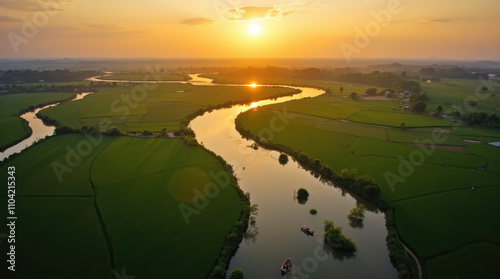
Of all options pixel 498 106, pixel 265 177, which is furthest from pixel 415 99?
pixel 265 177

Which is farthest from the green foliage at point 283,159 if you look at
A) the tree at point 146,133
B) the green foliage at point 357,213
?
the tree at point 146,133

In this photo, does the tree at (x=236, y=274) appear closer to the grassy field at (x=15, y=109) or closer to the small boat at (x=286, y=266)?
the small boat at (x=286, y=266)

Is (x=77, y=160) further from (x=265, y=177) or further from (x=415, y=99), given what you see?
(x=415, y=99)

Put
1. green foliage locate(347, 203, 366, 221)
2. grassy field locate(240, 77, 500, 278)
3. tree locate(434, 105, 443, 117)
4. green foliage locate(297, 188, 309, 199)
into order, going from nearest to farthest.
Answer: grassy field locate(240, 77, 500, 278)
green foliage locate(347, 203, 366, 221)
green foliage locate(297, 188, 309, 199)
tree locate(434, 105, 443, 117)

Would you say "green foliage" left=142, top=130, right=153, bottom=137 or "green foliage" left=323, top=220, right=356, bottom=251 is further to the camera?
"green foliage" left=142, top=130, right=153, bottom=137

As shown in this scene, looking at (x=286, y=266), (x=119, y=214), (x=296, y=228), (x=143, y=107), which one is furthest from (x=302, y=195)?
(x=143, y=107)

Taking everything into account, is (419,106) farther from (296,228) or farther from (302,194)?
(296,228)

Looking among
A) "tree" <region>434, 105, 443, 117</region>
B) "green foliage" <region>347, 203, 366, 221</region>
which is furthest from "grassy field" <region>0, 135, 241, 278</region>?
"tree" <region>434, 105, 443, 117</region>

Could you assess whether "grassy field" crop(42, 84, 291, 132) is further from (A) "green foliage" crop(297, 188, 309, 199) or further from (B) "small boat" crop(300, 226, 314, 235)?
(B) "small boat" crop(300, 226, 314, 235)
